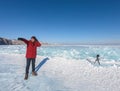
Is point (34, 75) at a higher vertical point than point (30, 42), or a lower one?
lower

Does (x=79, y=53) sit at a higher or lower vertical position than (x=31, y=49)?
lower

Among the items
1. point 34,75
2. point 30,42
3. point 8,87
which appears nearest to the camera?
point 8,87

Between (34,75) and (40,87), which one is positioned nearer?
(40,87)

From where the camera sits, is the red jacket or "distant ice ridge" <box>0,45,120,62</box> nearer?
the red jacket

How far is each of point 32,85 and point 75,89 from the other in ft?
5.29

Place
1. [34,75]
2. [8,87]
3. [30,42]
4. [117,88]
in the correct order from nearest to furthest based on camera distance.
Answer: [8,87] → [117,88] → [30,42] → [34,75]

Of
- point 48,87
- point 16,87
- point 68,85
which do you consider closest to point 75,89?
point 68,85

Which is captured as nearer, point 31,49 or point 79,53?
point 31,49

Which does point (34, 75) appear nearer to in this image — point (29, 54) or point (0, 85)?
point (29, 54)

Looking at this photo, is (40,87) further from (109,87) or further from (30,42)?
(109,87)

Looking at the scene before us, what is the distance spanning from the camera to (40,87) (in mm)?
4918

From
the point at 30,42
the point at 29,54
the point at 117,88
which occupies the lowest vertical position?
the point at 117,88

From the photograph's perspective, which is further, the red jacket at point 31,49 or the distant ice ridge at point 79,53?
the distant ice ridge at point 79,53

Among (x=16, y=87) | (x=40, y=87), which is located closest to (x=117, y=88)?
(x=40, y=87)
